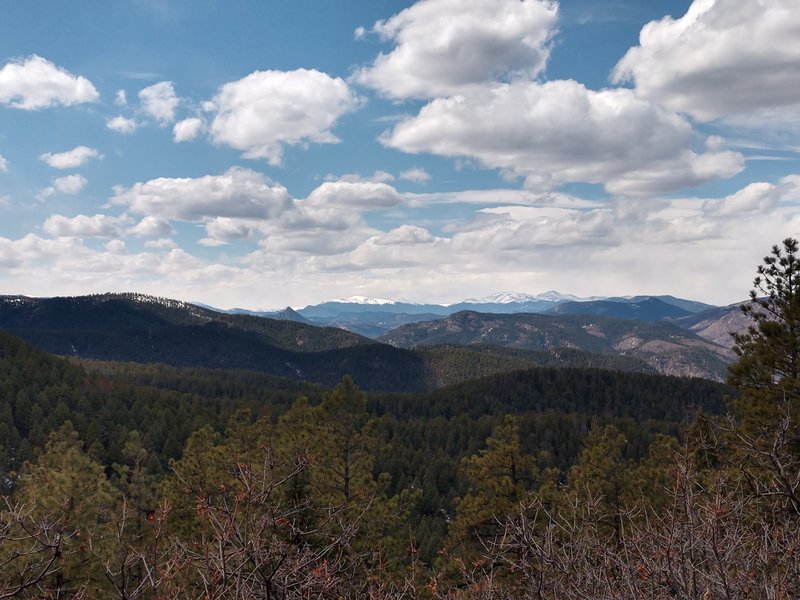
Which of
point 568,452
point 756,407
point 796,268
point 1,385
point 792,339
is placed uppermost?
point 796,268

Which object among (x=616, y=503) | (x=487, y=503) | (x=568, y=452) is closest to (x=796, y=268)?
(x=616, y=503)

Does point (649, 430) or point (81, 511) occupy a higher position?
point (81, 511)

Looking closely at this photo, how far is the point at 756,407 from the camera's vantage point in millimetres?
22688

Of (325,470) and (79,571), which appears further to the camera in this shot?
(325,470)

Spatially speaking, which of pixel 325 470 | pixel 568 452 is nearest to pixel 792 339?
pixel 325 470

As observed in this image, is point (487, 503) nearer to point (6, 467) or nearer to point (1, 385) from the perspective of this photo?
point (6, 467)

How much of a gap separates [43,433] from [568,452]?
116041 millimetres

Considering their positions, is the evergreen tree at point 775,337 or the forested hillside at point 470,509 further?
the evergreen tree at point 775,337

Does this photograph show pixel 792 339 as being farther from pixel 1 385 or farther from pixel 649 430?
pixel 649 430

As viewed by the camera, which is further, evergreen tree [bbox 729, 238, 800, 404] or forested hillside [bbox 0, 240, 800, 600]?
evergreen tree [bbox 729, 238, 800, 404]

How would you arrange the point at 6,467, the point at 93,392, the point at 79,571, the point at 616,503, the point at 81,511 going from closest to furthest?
1. the point at 79,571
2. the point at 81,511
3. the point at 616,503
4. the point at 6,467
5. the point at 93,392

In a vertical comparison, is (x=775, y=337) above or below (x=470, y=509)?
above

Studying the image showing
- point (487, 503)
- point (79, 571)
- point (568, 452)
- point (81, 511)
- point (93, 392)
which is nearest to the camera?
point (79, 571)

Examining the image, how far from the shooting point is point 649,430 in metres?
150
